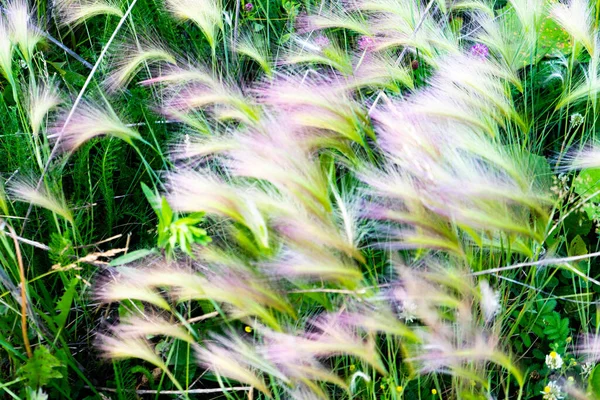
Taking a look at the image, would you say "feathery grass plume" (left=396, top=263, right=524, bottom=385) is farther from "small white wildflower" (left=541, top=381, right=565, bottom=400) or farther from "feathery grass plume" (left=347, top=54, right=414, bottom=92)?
"feathery grass plume" (left=347, top=54, right=414, bottom=92)

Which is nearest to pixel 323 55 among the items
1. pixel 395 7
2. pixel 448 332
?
pixel 395 7

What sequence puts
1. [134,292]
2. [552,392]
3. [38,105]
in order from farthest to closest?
[38,105] → [552,392] → [134,292]

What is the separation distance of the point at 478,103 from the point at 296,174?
44cm

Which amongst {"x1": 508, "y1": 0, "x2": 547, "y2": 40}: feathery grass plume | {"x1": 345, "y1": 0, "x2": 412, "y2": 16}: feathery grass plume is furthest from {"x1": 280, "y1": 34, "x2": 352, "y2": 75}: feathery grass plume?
{"x1": 508, "y1": 0, "x2": 547, "y2": 40}: feathery grass plume

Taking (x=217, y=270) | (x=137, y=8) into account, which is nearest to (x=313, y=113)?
(x=217, y=270)

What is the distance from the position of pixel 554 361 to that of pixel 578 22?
0.69 meters

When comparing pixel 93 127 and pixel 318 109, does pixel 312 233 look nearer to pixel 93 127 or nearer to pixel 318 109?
pixel 318 109

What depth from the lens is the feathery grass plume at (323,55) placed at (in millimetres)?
1435

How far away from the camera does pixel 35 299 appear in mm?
1425

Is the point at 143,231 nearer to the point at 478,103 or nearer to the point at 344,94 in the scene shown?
the point at 344,94

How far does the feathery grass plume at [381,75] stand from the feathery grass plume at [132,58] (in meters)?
0.41

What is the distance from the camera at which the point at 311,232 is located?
991 mm

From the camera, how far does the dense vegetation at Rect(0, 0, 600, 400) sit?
1.03m

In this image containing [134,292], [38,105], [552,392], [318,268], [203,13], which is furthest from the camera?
[203,13]
